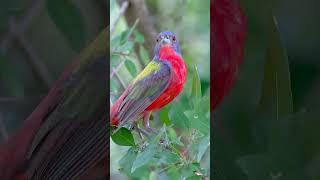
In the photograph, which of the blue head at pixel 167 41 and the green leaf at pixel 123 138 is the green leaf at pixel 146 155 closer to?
the green leaf at pixel 123 138

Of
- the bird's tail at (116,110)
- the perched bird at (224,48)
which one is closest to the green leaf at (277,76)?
the perched bird at (224,48)

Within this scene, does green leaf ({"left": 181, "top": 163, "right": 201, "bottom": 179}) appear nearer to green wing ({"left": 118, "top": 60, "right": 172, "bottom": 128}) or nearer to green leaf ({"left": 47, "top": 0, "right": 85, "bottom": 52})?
green wing ({"left": 118, "top": 60, "right": 172, "bottom": 128})

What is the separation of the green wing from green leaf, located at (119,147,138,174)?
121mm

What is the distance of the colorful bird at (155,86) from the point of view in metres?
1.92

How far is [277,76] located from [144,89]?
21.6 inches

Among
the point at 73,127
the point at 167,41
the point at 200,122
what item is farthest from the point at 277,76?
the point at 73,127

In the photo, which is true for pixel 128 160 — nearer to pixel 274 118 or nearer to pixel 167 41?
pixel 167 41

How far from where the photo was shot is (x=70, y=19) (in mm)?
1929

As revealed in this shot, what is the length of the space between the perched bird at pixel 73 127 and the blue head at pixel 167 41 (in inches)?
8.4

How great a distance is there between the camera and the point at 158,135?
194cm

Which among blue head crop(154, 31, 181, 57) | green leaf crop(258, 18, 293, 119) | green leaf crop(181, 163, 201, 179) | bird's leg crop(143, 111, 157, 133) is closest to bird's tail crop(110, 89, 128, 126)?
bird's leg crop(143, 111, 157, 133)

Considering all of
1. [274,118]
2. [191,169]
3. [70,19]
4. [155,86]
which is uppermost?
[70,19]

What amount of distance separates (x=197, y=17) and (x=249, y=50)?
253 millimetres

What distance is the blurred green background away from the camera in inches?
75.0
